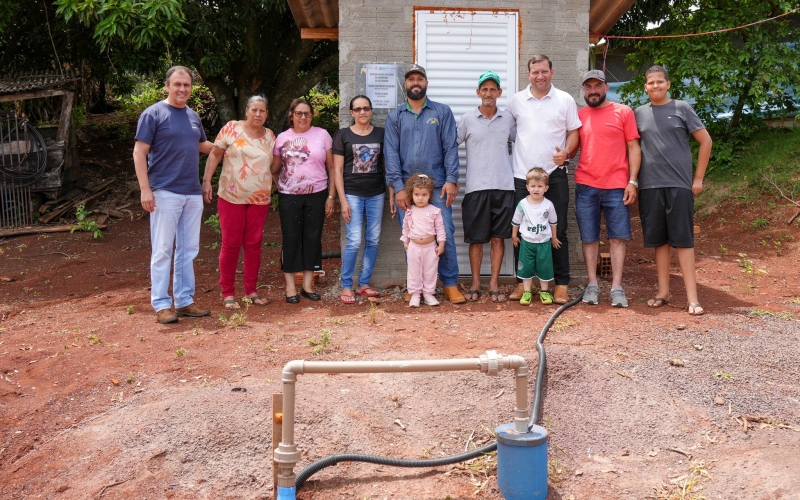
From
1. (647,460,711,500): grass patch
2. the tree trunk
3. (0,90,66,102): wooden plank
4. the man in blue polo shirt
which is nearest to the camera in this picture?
(647,460,711,500): grass patch

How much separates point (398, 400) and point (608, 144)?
331cm

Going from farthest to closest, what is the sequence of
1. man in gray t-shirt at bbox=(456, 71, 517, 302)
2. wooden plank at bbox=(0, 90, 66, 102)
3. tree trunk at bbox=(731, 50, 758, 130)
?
tree trunk at bbox=(731, 50, 758, 130) < wooden plank at bbox=(0, 90, 66, 102) < man in gray t-shirt at bbox=(456, 71, 517, 302)

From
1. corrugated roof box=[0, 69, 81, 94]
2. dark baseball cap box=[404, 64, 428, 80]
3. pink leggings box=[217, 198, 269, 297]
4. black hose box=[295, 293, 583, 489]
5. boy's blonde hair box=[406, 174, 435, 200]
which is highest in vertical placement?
corrugated roof box=[0, 69, 81, 94]

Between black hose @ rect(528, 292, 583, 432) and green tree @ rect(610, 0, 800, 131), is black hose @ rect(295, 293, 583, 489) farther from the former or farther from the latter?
green tree @ rect(610, 0, 800, 131)

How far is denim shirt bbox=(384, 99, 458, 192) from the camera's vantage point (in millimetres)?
7141

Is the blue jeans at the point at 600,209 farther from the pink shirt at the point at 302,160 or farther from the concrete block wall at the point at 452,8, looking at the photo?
the pink shirt at the point at 302,160

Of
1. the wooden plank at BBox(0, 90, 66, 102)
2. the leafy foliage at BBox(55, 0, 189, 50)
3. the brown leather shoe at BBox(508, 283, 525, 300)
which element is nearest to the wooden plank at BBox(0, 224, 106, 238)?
the wooden plank at BBox(0, 90, 66, 102)

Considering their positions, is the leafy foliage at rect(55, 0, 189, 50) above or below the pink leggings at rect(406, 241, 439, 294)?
above

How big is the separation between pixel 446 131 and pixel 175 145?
93.2 inches

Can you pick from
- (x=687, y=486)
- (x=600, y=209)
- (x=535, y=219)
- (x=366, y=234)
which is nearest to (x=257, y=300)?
(x=366, y=234)

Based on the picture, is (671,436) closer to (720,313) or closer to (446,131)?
(720,313)

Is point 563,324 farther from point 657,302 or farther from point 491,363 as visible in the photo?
point 491,363

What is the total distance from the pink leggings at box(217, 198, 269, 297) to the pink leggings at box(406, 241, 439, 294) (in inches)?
54.5

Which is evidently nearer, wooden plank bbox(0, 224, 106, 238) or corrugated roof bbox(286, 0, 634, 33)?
corrugated roof bbox(286, 0, 634, 33)
